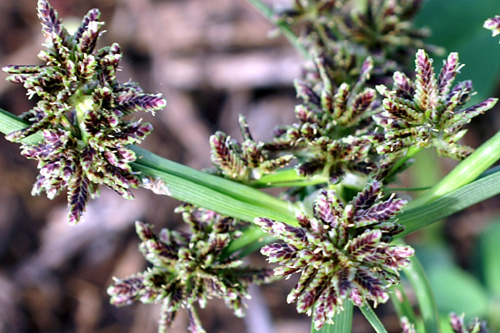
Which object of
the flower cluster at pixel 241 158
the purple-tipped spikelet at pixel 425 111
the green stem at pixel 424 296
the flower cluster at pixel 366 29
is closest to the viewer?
the purple-tipped spikelet at pixel 425 111

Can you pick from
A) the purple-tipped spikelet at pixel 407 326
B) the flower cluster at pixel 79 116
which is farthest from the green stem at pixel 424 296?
the flower cluster at pixel 79 116

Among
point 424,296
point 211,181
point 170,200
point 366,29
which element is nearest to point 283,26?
point 366,29

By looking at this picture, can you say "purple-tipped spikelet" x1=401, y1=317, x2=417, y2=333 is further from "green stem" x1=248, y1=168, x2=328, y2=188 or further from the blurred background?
the blurred background

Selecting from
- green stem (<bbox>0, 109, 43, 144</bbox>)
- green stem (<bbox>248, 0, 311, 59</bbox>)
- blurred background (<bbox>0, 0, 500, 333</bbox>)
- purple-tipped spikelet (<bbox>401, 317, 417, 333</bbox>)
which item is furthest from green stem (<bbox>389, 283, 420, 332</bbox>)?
blurred background (<bbox>0, 0, 500, 333</bbox>)

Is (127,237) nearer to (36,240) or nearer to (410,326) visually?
(36,240)

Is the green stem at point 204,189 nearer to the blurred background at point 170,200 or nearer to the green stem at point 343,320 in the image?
the green stem at point 343,320

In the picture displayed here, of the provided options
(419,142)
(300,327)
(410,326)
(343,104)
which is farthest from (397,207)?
(300,327)
